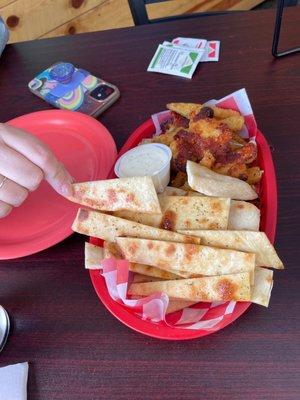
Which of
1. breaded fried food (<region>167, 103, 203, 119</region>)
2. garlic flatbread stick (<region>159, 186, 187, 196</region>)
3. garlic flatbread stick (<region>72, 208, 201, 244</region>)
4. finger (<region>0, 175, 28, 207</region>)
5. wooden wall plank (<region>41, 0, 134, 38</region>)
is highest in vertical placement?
finger (<region>0, 175, 28, 207</region>)

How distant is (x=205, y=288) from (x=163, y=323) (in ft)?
0.29

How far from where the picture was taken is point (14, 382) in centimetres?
68

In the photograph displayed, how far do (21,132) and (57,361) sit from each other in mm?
412

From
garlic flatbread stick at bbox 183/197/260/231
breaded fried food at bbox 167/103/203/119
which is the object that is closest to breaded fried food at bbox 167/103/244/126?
breaded fried food at bbox 167/103/203/119

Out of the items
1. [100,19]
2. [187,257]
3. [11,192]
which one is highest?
[11,192]

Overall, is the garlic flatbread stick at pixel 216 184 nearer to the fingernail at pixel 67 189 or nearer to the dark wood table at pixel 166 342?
the dark wood table at pixel 166 342

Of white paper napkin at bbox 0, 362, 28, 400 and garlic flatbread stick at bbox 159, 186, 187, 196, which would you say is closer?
white paper napkin at bbox 0, 362, 28, 400

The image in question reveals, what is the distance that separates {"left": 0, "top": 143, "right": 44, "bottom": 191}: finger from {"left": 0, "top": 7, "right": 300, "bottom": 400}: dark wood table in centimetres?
17

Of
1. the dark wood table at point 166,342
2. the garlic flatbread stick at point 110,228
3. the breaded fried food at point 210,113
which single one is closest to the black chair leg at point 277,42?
the dark wood table at point 166,342

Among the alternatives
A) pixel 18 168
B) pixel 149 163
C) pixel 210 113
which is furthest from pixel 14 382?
pixel 210 113

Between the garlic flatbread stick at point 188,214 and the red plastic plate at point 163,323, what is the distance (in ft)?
0.32

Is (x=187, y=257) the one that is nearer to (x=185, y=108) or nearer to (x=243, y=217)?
(x=243, y=217)

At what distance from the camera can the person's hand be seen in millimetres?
740

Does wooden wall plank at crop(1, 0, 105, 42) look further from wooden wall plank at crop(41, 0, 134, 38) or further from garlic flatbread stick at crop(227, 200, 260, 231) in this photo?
garlic flatbread stick at crop(227, 200, 260, 231)
